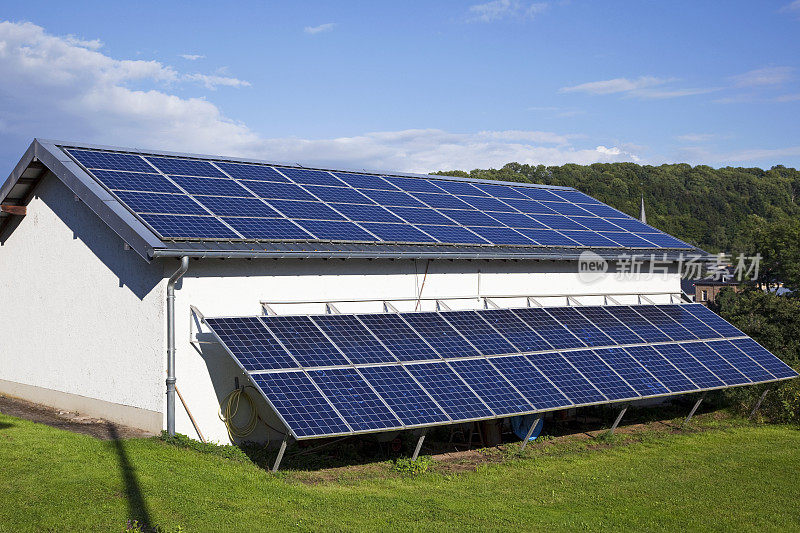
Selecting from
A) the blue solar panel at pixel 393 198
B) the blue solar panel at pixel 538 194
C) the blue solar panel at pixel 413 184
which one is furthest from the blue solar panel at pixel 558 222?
the blue solar panel at pixel 393 198

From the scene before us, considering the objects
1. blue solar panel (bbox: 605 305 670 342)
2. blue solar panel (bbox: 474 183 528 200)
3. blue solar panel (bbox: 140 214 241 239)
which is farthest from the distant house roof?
blue solar panel (bbox: 605 305 670 342)

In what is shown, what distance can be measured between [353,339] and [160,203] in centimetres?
580

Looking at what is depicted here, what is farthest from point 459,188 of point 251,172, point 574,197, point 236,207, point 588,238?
point 236,207

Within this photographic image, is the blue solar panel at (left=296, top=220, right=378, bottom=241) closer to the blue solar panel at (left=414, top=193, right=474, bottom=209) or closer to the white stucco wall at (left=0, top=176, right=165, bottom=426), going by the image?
the white stucco wall at (left=0, top=176, right=165, bottom=426)

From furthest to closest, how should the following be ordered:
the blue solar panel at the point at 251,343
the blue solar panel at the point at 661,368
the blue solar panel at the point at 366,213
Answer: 1. the blue solar panel at the point at 366,213
2. the blue solar panel at the point at 661,368
3. the blue solar panel at the point at 251,343

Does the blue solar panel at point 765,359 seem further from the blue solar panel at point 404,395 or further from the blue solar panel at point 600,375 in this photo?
the blue solar panel at point 404,395

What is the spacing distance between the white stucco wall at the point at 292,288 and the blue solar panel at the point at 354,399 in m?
3.02

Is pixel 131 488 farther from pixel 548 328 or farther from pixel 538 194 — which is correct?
pixel 538 194

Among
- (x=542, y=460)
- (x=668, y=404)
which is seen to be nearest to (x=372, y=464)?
(x=542, y=460)

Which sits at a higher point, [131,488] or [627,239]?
[627,239]

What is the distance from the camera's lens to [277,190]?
72.1ft

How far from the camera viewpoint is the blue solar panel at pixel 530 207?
27.9m

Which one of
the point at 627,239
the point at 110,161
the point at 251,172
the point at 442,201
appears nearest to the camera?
the point at 110,161

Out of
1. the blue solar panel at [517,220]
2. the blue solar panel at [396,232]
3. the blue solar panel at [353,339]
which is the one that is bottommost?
the blue solar panel at [353,339]
